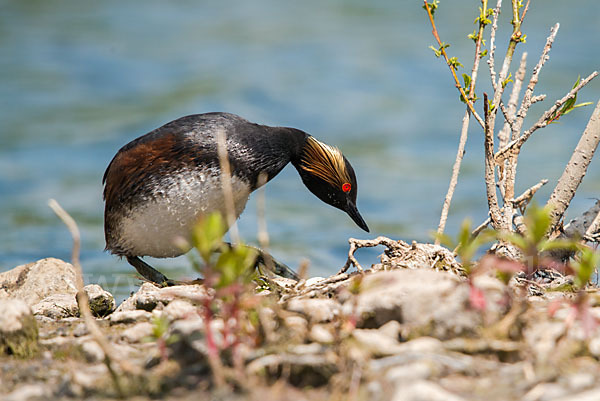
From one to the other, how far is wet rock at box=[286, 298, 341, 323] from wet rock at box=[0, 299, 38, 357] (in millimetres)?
1395

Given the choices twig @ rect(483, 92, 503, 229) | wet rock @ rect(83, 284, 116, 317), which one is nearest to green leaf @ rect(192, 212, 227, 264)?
wet rock @ rect(83, 284, 116, 317)

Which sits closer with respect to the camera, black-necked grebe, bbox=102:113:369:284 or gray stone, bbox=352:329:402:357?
gray stone, bbox=352:329:402:357

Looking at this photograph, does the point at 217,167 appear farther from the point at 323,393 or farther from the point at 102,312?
the point at 323,393

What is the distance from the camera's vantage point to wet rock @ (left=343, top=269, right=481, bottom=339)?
354cm

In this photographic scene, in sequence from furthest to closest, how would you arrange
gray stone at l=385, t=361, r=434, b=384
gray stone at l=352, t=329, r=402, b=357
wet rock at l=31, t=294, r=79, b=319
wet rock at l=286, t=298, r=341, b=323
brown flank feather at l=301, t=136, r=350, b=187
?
brown flank feather at l=301, t=136, r=350, b=187 < wet rock at l=31, t=294, r=79, b=319 < wet rock at l=286, t=298, r=341, b=323 < gray stone at l=352, t=329, r=402, b=357 < gray stone at l=385, t=361, r=434, b=384

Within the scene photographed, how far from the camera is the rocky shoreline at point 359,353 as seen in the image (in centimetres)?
325

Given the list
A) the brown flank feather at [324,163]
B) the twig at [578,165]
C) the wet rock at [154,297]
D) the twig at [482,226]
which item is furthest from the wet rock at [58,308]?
the twig at [578,165]

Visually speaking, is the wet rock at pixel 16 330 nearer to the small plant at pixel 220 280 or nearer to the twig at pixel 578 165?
the small plant at pixel 220 280

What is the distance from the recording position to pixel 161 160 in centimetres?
646

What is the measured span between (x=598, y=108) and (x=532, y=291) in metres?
1.54

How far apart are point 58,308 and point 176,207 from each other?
1.23m

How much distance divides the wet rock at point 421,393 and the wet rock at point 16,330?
6.91ft

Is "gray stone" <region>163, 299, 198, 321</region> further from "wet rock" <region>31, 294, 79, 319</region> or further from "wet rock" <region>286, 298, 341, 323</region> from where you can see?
"wet rock" <region>31, 294, 79, 319</region>

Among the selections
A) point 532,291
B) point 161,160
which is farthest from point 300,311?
point 161,160
